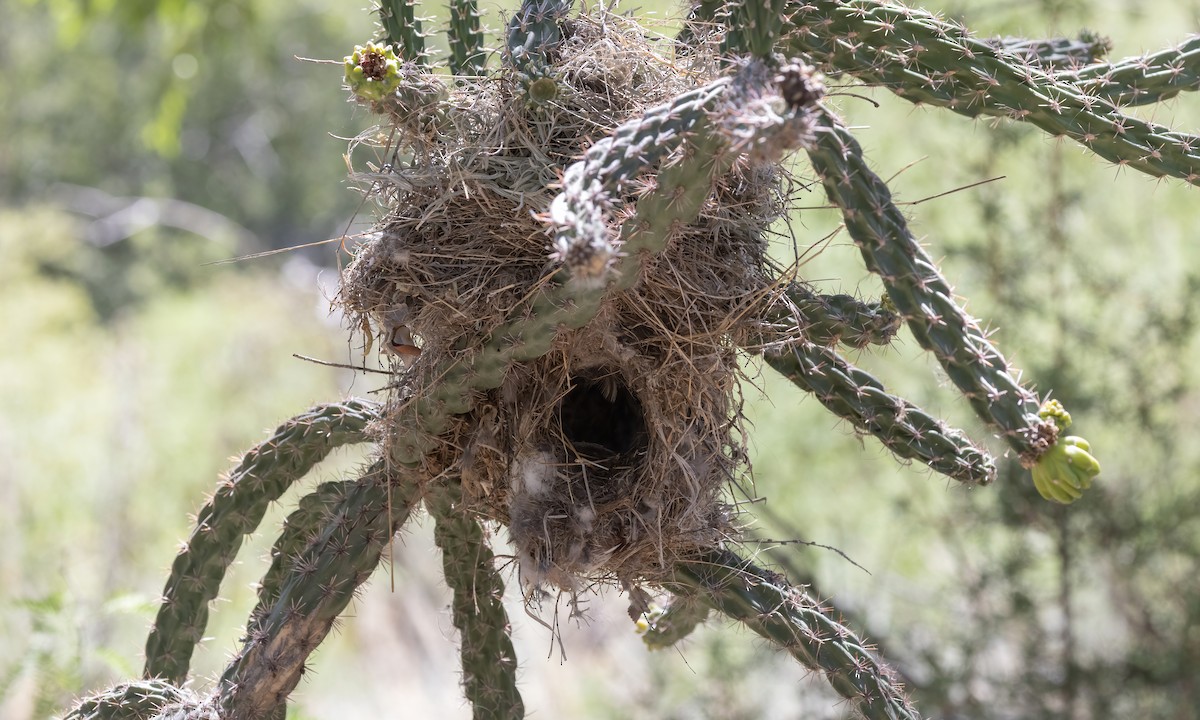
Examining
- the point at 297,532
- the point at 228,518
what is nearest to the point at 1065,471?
the point at 297,532

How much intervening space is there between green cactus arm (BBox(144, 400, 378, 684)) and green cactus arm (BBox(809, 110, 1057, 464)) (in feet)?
3.73

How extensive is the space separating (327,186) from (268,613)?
18.0m

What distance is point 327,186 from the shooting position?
63.7 ft

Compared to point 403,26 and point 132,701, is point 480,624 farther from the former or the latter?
point 403,26

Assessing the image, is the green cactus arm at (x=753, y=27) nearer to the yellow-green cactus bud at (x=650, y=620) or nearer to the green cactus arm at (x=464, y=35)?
the green cactus arm at (x=464, y=35)

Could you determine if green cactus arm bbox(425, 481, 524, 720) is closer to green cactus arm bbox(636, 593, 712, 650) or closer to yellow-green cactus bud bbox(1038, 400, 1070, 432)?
green cactus arm bbox(636, 593, 712, 650)

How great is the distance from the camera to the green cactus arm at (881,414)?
2.20 m

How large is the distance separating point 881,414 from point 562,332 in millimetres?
740

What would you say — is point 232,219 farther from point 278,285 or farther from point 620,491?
point 620,491

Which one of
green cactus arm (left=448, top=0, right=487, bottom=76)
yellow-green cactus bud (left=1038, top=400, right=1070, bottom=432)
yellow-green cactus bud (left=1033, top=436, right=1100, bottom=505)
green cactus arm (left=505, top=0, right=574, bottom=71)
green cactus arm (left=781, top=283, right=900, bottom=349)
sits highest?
green cactus arm (left=448, top=0, right=487, bottom=76)

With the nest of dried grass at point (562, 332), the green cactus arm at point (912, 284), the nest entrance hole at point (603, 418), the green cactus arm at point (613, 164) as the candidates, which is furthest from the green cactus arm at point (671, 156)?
the nest entrance hole at point (603, 418)

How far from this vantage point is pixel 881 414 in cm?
226

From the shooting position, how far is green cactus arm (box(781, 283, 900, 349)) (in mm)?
2166

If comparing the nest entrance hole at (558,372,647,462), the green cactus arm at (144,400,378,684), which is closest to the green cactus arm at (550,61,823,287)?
the nest entrance hole at (558,372,647,462)
